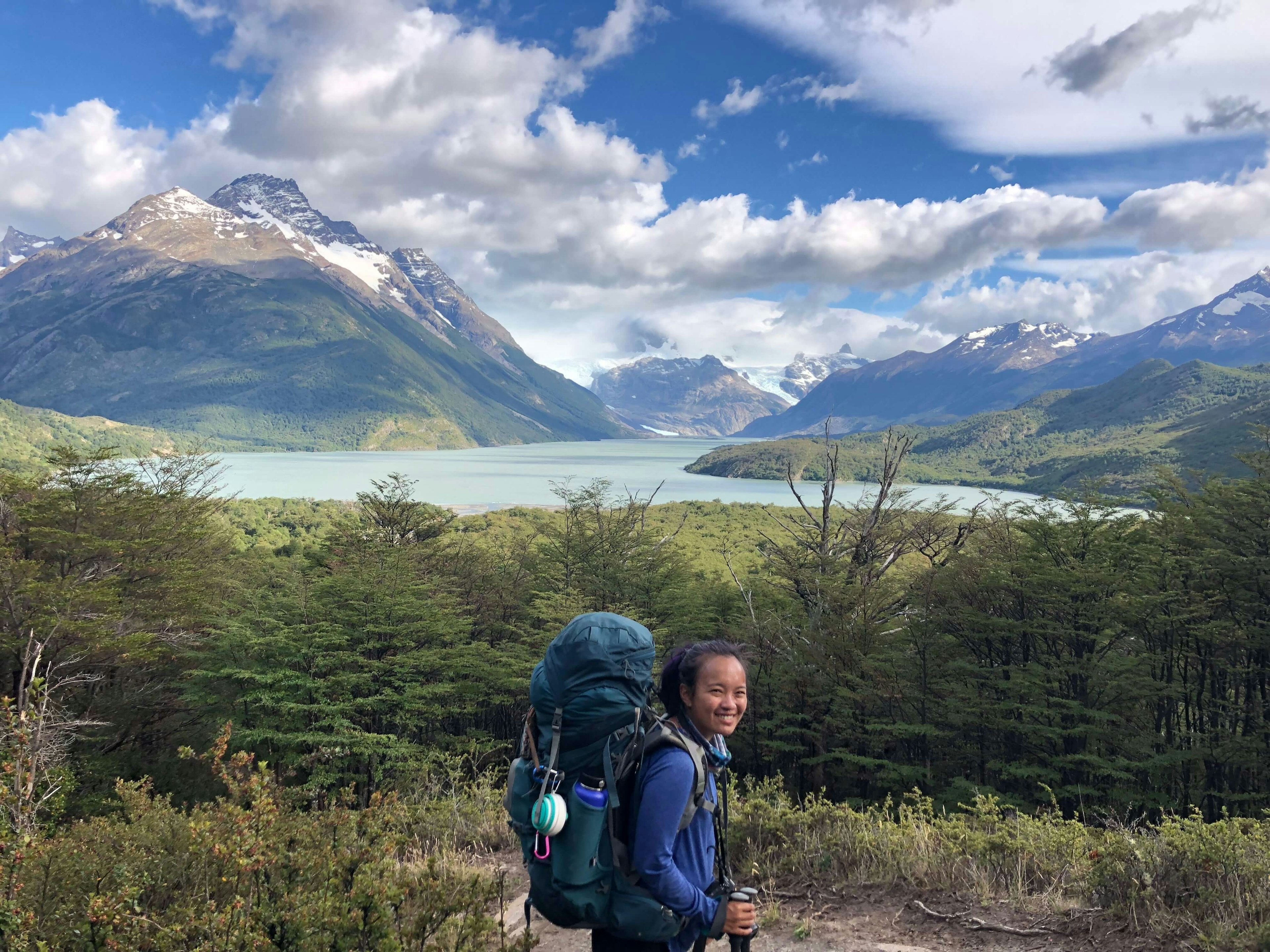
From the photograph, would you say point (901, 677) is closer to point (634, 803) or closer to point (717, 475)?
point (634, 803)

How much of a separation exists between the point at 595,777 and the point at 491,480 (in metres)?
121

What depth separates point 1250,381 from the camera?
623ft

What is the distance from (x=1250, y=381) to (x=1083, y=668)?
23652 cm

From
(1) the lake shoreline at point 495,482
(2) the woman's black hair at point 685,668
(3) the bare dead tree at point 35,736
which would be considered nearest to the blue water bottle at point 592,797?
(2) the woman's black hair at point 685,668

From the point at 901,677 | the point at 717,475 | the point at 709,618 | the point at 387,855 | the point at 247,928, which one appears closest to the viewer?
the point at 247,928

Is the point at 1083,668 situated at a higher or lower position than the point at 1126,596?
lower

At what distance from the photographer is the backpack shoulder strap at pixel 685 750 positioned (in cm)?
231

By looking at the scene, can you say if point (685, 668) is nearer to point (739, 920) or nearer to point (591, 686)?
point (591, 686)

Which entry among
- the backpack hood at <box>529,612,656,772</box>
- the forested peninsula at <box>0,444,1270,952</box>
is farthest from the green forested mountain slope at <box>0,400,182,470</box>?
the backpack hood at <box>529,612,656,772</box>

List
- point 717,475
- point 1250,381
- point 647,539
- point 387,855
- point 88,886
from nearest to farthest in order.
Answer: point 88,886
point 387,855
point 647,539
point 717,475
point 1250,381

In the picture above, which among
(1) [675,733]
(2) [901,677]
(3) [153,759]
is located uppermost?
(1) [675,733]

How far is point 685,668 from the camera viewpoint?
2.67m

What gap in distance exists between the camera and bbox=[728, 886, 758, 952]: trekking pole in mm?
2498

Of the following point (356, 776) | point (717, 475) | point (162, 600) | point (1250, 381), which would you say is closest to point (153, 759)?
point (162, 600)
